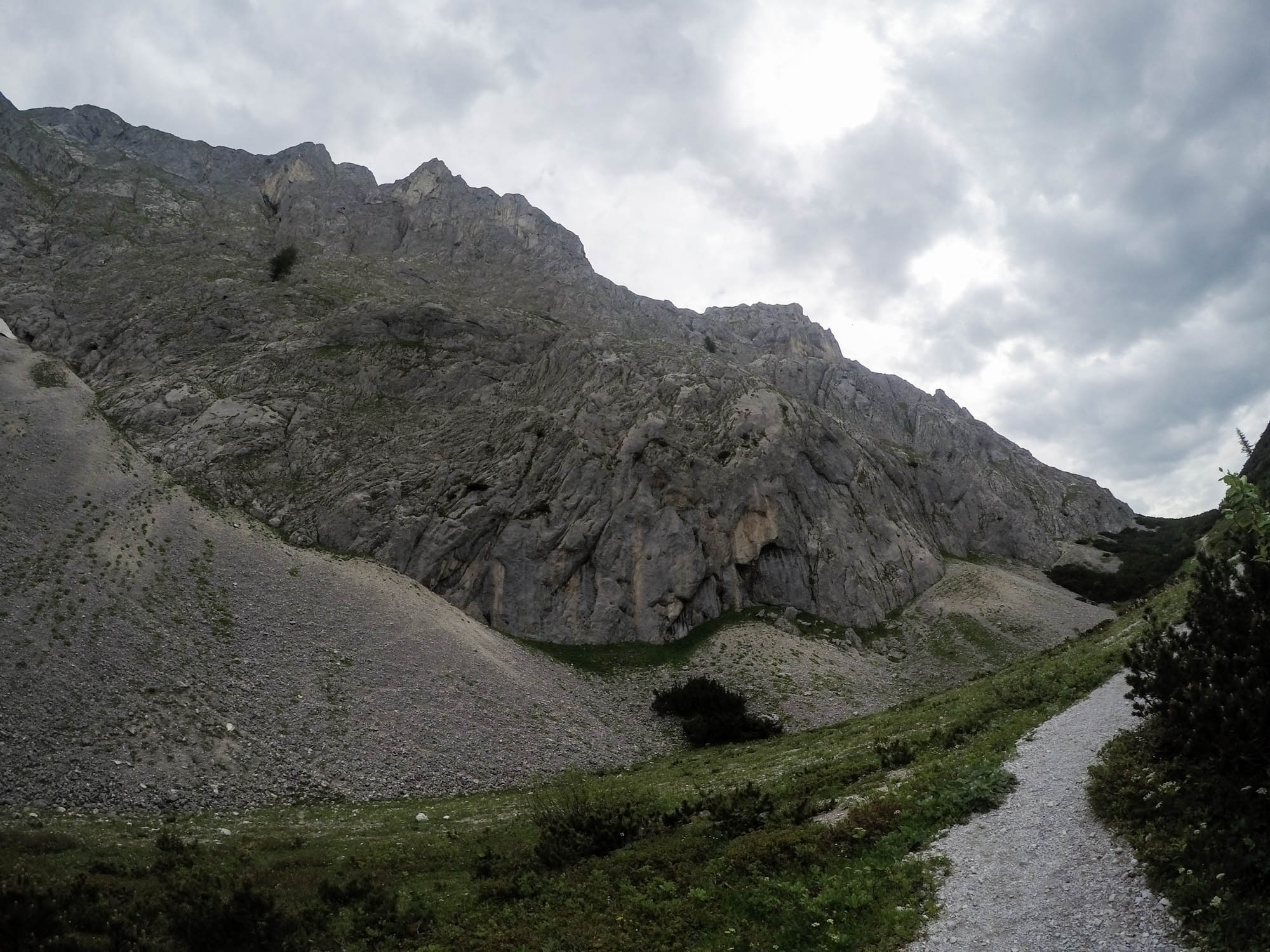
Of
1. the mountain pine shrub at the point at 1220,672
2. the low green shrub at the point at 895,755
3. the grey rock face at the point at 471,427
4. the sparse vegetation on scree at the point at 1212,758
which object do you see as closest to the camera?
the sparse vegetation on scree at the point at 1212,758

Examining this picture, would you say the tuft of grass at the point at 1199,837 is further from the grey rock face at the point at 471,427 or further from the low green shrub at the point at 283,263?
the low green shrub at the point at 283,263

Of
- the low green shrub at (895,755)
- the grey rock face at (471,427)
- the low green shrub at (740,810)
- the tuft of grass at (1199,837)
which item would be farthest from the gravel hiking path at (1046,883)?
the grey rock face at (471,427)

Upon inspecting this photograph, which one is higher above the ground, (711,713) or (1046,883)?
(1046,883)

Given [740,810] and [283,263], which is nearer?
[740,810]

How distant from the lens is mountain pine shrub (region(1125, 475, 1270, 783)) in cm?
970

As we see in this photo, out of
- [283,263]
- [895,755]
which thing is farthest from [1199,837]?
[283,263]

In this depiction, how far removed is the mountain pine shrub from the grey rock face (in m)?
45.7

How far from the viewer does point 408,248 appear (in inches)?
4412

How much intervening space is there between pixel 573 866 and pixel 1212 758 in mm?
12633

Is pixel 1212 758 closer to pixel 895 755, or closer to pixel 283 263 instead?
pixel 895 755

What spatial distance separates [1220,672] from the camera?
36.0ft

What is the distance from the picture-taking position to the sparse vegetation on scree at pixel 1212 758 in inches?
310

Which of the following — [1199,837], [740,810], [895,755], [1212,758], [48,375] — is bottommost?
[740,810]

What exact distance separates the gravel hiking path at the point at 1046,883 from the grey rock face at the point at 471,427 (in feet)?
147
